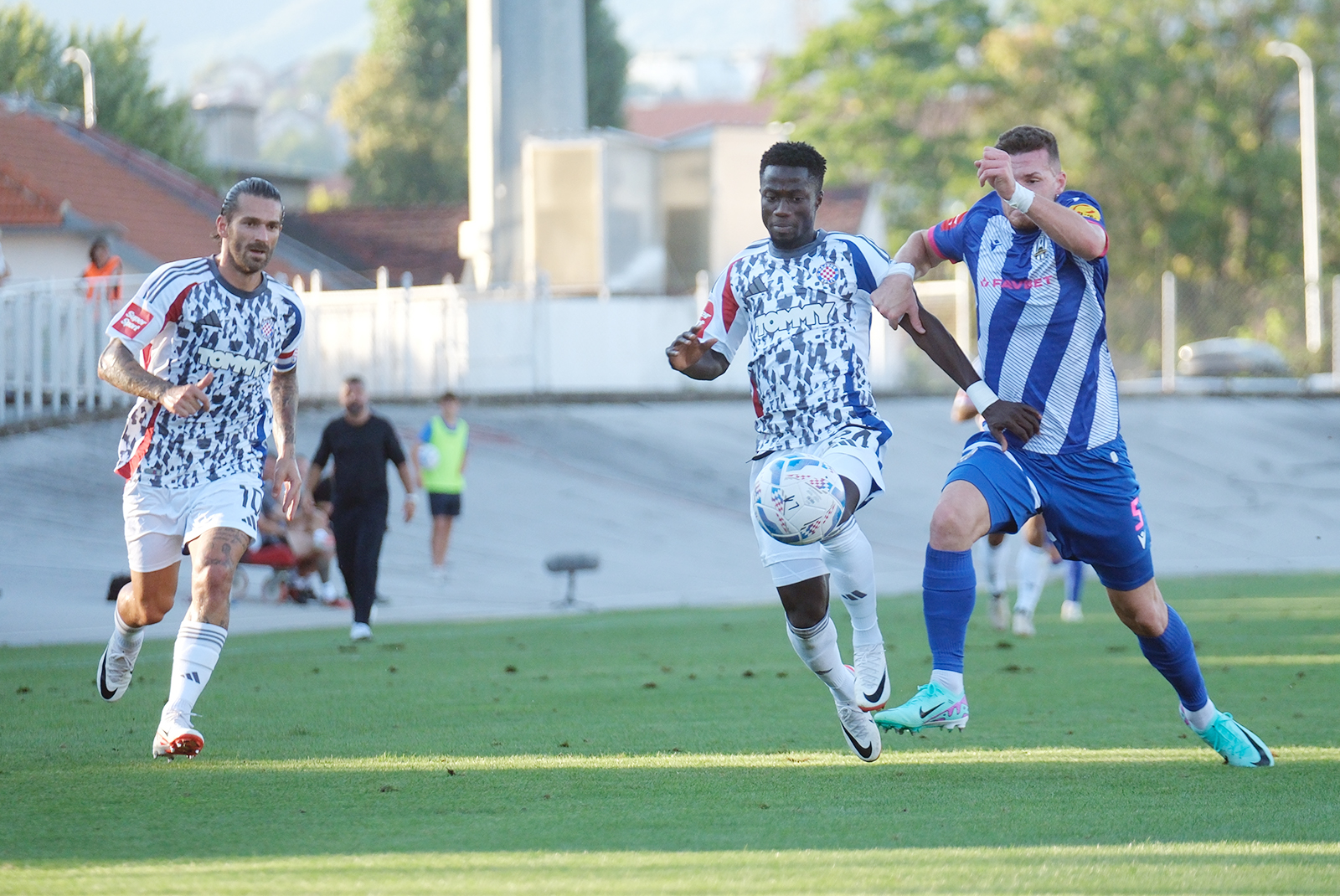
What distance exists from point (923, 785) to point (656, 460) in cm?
1849

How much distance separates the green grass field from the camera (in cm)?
462

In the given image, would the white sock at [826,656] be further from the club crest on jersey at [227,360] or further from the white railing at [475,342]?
the white railing at [475,342]

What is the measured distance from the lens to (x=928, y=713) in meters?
5.91

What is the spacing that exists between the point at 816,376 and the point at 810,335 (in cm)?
16

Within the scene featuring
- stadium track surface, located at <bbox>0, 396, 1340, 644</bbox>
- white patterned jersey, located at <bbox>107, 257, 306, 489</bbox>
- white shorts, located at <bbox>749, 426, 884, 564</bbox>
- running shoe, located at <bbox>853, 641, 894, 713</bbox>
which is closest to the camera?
white shorts, located at <bbox>749, 426, 884, 564</bbox>

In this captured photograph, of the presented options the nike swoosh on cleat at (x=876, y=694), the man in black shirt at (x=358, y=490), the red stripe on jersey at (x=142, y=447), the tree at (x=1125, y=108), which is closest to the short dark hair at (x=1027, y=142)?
the nike swoosh on cleat at (x=876, y=694)

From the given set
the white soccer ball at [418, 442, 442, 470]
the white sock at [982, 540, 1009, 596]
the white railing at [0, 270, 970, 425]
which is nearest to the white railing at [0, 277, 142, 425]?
the white railing at [0, 270, 970, 425]

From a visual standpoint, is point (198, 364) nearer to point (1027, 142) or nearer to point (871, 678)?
point (871, 678)

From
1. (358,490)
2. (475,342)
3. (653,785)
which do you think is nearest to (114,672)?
(653,785)

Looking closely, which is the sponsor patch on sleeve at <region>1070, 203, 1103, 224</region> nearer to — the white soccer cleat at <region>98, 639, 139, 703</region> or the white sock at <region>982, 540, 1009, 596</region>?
the white soccer cleat at <region>98, 639, 139, 703</region>

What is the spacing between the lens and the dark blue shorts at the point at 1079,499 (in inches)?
242

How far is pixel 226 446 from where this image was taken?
715cm

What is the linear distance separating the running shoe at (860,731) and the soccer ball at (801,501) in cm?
71

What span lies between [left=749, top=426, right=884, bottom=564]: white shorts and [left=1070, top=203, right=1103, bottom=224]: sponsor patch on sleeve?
1.13 metres
